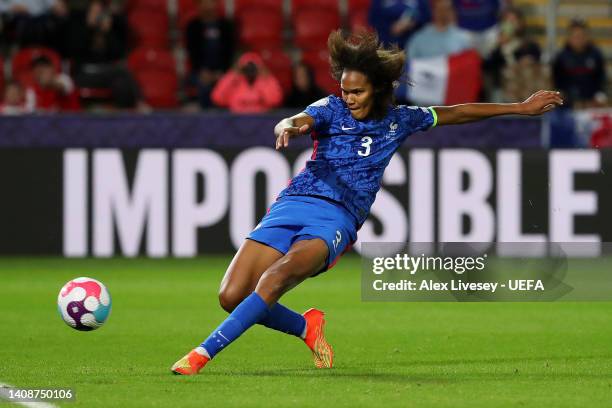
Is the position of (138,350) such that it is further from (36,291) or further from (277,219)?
(36,291)

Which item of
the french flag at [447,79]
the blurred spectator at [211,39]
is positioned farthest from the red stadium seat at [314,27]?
the french flag at [447,79]

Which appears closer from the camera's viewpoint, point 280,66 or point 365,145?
point 365,145

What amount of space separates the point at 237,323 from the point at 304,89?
953 centimetres

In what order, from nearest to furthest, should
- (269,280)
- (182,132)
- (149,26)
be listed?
(269,280)
(182,132)
(149,26)

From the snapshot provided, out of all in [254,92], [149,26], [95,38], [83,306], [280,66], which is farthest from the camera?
[149,26]

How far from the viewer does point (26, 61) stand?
17.7m

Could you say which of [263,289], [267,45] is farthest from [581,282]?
[267,45]

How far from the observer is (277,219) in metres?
7.61

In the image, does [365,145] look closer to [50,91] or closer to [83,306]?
[83,306]

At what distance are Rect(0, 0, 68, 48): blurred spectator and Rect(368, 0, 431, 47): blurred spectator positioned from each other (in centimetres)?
412

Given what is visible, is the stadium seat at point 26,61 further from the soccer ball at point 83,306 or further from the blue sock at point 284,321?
the blue sock at point 284,321

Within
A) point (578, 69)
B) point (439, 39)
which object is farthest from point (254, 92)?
point (578, 69)

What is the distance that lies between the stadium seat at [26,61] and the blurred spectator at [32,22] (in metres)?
0.13

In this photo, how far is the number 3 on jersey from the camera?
768cm
